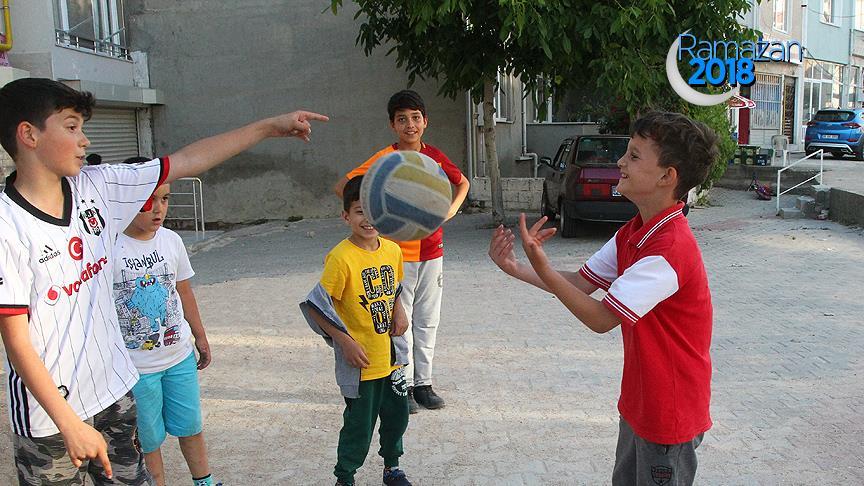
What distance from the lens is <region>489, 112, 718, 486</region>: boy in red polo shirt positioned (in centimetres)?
246

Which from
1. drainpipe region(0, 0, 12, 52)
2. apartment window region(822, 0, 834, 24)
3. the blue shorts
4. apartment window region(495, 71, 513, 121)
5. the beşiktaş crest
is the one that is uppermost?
apartment window region(822, 0, 834, 24)

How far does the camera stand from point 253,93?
50.4 ft

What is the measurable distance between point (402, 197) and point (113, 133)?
13316 millimetres

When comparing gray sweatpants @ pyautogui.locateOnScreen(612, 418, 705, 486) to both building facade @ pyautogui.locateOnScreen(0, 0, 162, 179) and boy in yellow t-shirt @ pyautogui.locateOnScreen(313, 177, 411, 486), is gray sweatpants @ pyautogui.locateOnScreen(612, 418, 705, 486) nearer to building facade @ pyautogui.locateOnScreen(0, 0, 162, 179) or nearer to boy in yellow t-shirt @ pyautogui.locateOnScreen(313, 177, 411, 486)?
boy in yellow t-shirt @ pyautogui.locateOnScreen(313, 177, 411, 486)

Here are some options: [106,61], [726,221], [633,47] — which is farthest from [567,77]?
[106,61]

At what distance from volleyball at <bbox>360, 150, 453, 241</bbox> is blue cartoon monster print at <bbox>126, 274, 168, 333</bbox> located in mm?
1109

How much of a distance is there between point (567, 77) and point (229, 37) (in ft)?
24.6

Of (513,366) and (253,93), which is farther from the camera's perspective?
(253,93)

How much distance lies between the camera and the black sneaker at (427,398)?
482 cm

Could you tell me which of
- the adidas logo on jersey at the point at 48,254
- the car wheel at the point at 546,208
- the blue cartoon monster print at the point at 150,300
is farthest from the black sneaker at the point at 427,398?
the car wheel at the point at 546,208

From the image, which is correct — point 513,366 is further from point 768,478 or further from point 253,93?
point 253,93

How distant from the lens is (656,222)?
2590 millimetres

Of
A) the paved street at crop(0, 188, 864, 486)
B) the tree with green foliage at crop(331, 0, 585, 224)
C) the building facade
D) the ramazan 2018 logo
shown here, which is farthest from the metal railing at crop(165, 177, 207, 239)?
the ramazan 2018 logo

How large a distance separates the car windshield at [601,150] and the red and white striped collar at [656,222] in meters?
9.17
